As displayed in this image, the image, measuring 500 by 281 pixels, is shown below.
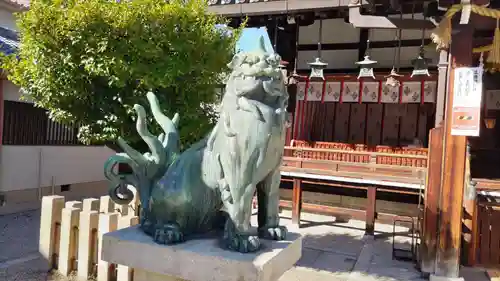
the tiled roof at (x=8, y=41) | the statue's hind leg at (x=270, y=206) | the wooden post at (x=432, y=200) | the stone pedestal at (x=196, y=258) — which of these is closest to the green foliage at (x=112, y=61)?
the stone pedestal at (x=196, y=258)

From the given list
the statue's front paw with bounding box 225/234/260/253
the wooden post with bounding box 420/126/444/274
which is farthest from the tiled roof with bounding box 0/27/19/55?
the wooden post with bounding box 420/126/444/274

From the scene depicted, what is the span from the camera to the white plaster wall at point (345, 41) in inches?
422

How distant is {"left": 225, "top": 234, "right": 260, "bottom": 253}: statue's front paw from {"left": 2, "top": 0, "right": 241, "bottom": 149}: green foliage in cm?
273

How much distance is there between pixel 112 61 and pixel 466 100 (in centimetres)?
519

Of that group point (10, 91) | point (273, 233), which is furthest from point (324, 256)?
point (10, 91)

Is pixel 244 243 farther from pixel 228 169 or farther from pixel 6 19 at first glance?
pixel 6 19

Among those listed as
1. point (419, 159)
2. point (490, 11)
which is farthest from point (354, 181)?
point (490, 11)

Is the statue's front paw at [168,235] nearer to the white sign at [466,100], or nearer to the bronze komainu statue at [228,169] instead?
the bronze komainu statue at [228,169]

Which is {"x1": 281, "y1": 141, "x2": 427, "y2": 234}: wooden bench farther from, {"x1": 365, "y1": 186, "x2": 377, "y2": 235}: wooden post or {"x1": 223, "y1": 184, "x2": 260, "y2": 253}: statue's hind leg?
{"x1": 223, "y1": 184, "x2": 260, "y2": 253}: statue's hind leg

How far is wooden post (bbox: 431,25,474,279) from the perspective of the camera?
19.0 ft

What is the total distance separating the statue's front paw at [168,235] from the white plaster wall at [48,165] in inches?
339

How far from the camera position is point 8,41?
10.1 meters

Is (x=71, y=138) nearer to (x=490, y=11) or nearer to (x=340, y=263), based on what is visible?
(x=340, y=263)

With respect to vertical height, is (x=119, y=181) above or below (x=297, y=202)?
above
